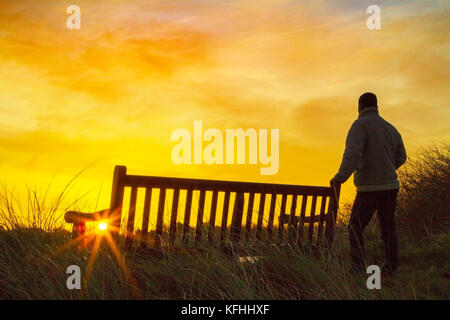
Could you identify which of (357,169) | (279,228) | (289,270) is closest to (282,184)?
(279,228)

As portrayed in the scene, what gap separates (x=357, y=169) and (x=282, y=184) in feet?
3.72

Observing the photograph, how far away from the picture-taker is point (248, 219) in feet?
21.7

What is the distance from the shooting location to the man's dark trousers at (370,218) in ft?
19.4

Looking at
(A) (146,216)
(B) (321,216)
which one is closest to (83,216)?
(A) (146,216)

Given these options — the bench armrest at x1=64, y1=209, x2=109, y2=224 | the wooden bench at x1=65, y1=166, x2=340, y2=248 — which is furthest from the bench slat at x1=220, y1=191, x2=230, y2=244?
the bench armrest at x1=64, y1=209, x2=109, y2=224

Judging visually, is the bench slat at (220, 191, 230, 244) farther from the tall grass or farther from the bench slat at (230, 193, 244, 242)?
the tall grass

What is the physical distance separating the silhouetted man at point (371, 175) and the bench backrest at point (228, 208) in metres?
0.85

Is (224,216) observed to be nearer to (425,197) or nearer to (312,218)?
(312,218)

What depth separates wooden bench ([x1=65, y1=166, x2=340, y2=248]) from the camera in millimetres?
6172

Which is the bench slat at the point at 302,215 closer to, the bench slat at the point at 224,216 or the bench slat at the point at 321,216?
the bench slat at the point at 321,216

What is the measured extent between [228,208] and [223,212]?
9cm
